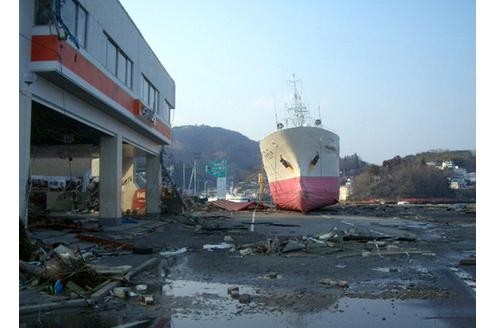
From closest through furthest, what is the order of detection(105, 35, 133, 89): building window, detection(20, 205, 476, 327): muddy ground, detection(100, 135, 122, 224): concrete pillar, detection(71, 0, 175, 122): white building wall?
1. detection(20, 205, 476, 327): muddy ground
2. detection(71, 0, 175, 122): white building wall
3. detection(105, 35, 133, 89): building window
4. detection(100, 135, 122, 224): concrete pillar

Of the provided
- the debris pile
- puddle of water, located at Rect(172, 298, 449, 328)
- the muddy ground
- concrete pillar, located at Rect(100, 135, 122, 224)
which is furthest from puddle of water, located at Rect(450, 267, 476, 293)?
concrete pillar, located at Rect(100, 135, 122, 224)

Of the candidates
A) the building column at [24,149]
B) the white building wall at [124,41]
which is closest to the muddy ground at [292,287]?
the building column at [24,149]

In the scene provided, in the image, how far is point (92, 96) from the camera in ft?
50.0

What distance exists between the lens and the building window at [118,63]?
17.9 meters

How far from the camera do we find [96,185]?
116ft

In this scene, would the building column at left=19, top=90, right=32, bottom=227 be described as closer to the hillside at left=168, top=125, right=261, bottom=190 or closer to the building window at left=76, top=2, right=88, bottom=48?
the building window at left=76, top=2, right=88, bottom=48

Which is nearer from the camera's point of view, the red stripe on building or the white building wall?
the red stripe on building

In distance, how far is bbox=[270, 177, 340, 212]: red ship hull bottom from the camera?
111ft

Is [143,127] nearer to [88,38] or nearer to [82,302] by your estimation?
[88,38]

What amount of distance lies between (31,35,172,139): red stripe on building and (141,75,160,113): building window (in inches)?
95.2

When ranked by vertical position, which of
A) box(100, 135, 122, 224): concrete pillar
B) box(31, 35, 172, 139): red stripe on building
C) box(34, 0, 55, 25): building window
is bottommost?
box(100, 135, 122, 224): concrete pillar

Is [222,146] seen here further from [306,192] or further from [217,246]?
[217,246]
